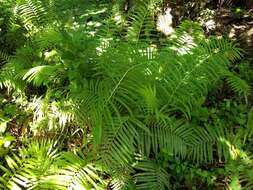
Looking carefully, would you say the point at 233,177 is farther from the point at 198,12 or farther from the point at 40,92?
the point at 198,12

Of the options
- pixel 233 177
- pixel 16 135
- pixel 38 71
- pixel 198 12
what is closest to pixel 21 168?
pixel 16 135

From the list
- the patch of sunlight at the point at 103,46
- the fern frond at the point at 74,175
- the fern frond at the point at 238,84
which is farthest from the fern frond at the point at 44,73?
the fern frond at the point at 238,84

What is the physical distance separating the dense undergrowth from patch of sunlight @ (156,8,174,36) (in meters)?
0.94

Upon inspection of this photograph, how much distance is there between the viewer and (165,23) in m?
5.43

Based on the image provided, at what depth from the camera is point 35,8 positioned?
15.5 feet

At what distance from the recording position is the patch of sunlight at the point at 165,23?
5288mm

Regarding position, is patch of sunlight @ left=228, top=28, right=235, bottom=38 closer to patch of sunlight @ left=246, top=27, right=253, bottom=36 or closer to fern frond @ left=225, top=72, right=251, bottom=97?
patch of sunlight @ left=246, top=27, right=253, bottom=36

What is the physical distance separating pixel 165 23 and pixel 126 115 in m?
2.49

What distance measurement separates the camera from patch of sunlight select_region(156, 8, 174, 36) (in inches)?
208

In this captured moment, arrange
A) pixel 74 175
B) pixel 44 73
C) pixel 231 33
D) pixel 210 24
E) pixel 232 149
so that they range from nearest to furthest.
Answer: pixel 74 175 → pixel 232 149 → pixel 44 73 → pixel 231 33 → pixel 210 24

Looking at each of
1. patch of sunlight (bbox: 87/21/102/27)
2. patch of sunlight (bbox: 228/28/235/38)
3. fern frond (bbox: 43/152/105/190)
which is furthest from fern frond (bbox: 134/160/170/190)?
patch of sunlight (bbox: 87/21/102/27)

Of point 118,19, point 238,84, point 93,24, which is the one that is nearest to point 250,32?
point 238,84

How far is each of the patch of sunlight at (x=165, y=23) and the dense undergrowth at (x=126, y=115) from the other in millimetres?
941

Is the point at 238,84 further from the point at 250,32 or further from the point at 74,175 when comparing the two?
the point at 74,175
